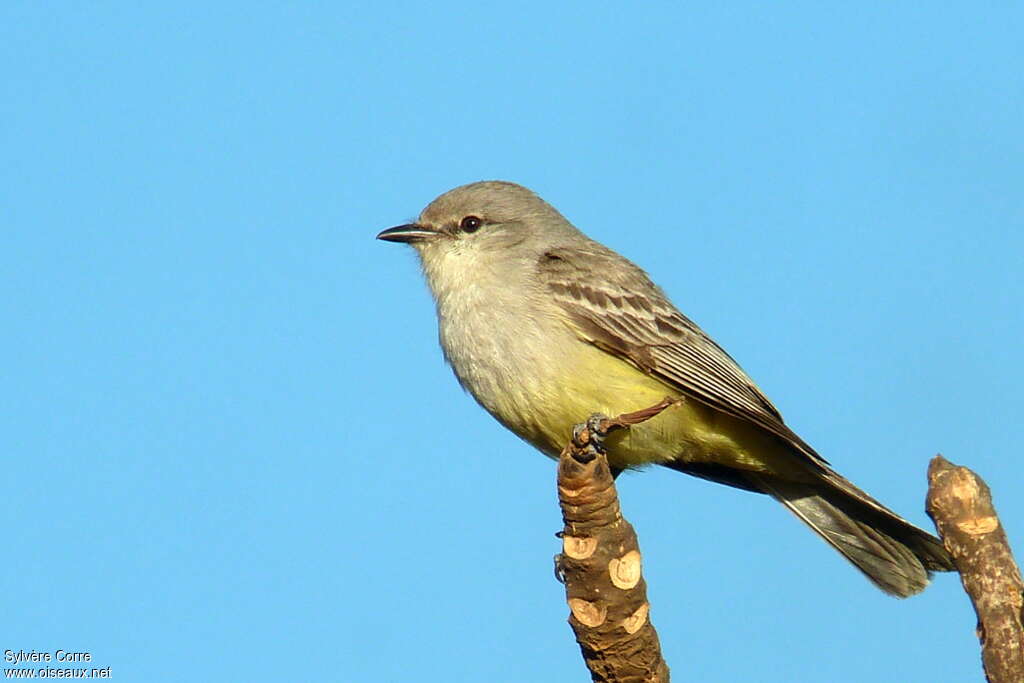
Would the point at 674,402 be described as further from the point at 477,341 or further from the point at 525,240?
the point at 525,240

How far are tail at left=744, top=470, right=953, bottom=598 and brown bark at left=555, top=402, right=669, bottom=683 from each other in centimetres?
280

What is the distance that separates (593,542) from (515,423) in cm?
252

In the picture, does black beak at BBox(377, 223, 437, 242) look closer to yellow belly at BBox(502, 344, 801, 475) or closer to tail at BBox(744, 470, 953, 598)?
yellow belly at BBox(502, 344, 801, 475)

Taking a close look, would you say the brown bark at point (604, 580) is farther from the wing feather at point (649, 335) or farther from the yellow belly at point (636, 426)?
the wing feather at point (649, 335)

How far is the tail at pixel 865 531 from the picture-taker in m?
8.44

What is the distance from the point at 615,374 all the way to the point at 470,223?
1.87 metres

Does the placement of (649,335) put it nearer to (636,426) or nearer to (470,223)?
(636,426)

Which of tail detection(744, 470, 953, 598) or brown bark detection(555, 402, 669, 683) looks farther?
tail detection(744, 470, 953, 598)

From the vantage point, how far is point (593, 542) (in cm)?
607

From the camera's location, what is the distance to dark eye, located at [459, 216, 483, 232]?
9742mm

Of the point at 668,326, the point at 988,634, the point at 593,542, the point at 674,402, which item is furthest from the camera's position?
the point at 668,326

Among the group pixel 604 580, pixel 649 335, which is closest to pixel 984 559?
pixel 604 580

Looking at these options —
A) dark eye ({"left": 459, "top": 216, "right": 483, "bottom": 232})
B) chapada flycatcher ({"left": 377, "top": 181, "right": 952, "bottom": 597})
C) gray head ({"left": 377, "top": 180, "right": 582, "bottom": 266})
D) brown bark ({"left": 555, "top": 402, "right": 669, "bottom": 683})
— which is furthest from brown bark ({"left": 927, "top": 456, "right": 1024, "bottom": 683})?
dark eye ({"left": 459, "top": 216, "right": 483, "bottom": 232})

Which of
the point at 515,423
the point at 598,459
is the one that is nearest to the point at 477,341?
the point at 515,423
